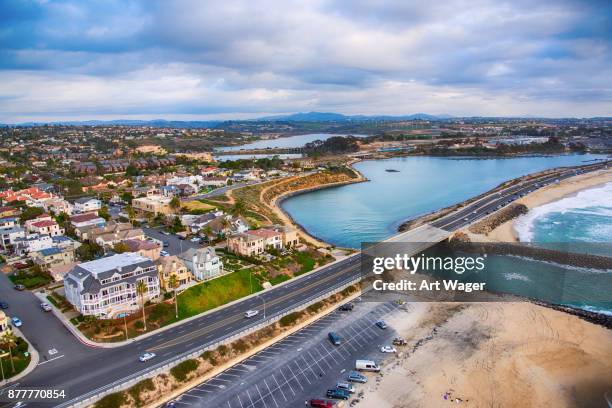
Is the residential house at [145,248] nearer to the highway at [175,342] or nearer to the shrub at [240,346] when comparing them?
the highway at [175,342]

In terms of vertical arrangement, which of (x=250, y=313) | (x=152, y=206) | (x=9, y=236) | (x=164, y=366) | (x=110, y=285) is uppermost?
(x=152, y=206)

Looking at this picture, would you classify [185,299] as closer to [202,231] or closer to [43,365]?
[43,365]

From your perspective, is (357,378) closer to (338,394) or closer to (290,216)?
(338,394)

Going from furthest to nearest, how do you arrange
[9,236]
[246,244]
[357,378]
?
1. [9,236]
2. [246,244]
3. [357,378]

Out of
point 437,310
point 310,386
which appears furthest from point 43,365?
point 437,310

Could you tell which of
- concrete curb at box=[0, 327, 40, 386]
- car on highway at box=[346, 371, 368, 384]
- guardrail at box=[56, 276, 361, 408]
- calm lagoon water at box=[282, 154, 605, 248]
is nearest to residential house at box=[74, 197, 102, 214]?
calm lagoon water at box=[282, 154, 605, 248]

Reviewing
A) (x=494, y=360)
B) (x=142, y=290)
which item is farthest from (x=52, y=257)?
(x=494, y=360)

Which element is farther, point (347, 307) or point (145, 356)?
point (347, 307)
